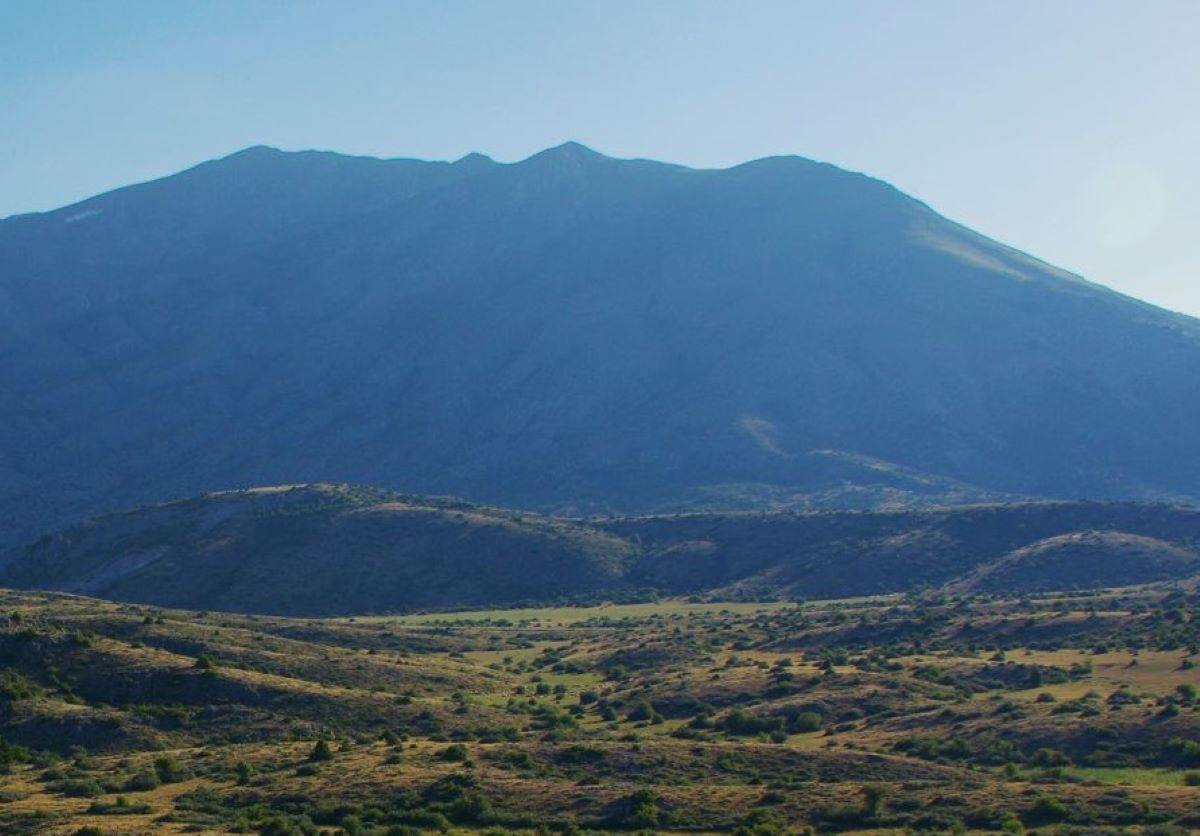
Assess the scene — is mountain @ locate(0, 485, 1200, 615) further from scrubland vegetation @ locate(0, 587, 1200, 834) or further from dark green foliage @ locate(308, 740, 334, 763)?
dark green foliage @ locate(308, 740, 334, 763)

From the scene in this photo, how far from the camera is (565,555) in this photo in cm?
13938

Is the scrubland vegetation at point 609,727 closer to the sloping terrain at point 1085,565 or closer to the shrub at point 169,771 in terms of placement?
the shrub at point 169,771

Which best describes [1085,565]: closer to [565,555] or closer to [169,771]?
[565,555]

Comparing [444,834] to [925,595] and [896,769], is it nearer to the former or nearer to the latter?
[896,769]

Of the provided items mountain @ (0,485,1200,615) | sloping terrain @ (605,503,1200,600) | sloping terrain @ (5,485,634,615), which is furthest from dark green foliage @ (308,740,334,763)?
sloping terrain @ (5,485,634,615)

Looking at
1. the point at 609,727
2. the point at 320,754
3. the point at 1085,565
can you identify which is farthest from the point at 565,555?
the point at 320,754

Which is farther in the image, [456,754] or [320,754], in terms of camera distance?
[320,754]

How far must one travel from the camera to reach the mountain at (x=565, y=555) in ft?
405

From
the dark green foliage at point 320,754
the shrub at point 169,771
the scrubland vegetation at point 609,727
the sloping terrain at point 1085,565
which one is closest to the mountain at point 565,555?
the sloping terrain at point 1085,565

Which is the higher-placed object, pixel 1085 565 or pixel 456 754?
pixel 456 754

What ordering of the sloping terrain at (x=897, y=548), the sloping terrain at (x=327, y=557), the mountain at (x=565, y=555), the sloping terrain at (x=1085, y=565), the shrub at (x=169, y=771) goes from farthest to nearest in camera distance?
the sloping terrain at (x=327, y=557), the mountain at (x=565, y=555), the sloping terrain at (x=897, y=548), the sloping terrain at (x=1085, y=565), the shrub at (x=169, y=771)

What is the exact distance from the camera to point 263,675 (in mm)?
59594

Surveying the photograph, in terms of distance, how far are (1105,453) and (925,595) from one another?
299 ft

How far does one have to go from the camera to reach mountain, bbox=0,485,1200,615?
405 feet
